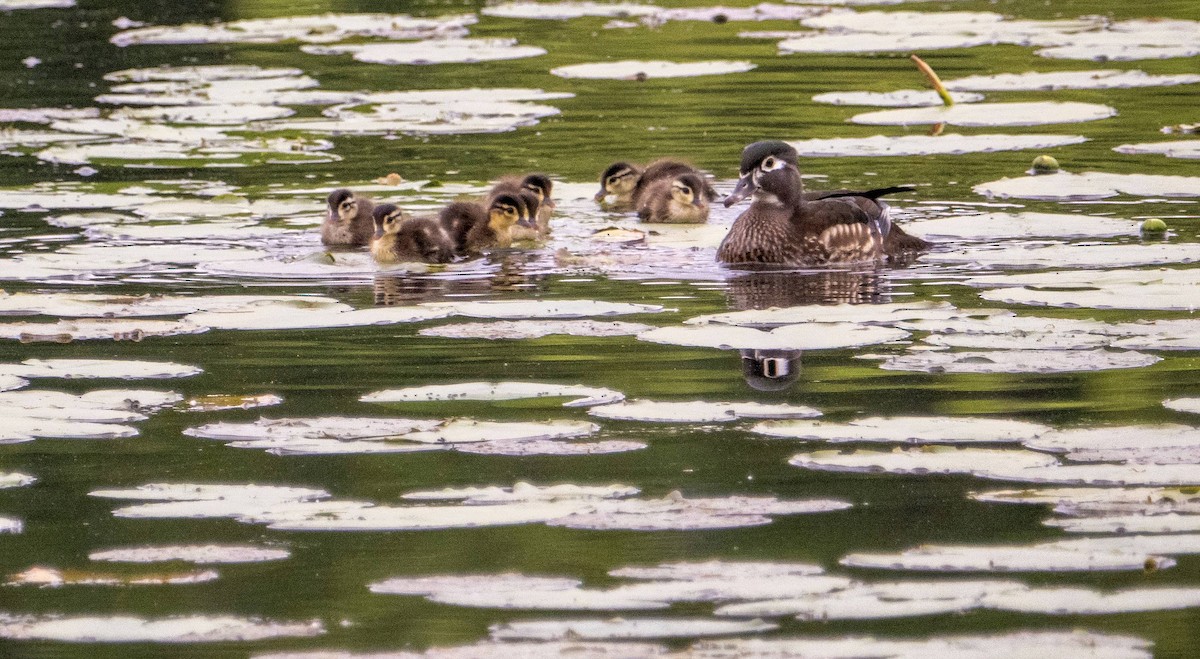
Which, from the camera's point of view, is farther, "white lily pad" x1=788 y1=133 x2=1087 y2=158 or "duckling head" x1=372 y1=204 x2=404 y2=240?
"white lily pad" x1=788 y1=133 x2=1087 y2=158

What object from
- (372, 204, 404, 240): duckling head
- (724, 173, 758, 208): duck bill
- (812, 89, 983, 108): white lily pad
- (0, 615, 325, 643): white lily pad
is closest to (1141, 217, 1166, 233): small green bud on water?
(724, 173, 758, 208): duck bill

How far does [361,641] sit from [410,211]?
7060 millimetres

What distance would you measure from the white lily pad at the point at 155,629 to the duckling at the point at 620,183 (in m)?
7.19

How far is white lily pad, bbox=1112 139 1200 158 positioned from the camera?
39.1 ft

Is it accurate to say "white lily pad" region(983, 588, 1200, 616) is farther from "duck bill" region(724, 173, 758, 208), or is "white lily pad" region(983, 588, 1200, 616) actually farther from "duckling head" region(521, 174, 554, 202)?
"duckling head" region(521, 174, 554, 202)

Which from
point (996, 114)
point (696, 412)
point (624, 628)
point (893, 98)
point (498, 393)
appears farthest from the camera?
point (893, 98)

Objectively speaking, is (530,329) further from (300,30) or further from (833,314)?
(300,30)

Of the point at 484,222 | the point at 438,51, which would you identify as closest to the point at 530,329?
the point at 484,222

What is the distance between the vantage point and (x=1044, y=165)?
11.5m

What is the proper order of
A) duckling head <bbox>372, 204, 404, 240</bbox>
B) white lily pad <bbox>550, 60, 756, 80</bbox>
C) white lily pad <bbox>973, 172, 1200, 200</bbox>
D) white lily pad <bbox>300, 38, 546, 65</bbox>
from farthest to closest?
white lily pad <bbox>300, 38, 546, 65</bbox> < white lily pad <bbox>550, 60, 756, 80</bbox> < white lily pad <bbox>973, 172, 1200, 200</bbox> < duckling head <bbox>372, 204, 404, 240</bbox>

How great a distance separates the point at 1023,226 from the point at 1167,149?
255 cm

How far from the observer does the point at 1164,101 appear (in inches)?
575

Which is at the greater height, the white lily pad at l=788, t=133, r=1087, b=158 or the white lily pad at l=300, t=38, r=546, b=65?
the white lily pad at l=300, t=38, r=546, b=65

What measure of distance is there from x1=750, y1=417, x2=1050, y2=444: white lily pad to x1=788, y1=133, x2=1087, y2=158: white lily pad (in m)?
6.42
